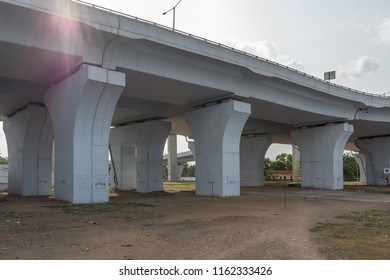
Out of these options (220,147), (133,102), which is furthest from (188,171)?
(220,147)

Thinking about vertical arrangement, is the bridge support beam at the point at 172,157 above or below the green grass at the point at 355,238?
above

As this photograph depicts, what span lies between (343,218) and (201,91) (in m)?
15.1

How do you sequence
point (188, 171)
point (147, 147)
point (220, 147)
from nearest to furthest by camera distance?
point (220, 147) → point (147, 147) → point (188, 171)

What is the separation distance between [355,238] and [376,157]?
2190 inches

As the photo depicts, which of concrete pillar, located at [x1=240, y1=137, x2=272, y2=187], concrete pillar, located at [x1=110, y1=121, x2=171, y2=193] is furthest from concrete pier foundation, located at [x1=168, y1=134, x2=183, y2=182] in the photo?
concrete pillar, located at [x1=110, y1=121, x2=171, y2=193]

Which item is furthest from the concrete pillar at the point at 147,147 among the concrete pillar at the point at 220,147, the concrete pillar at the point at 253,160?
the concrete pillar at the point at 253,160

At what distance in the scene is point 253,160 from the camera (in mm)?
56625

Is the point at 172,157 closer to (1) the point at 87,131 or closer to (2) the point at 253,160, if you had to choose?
(2) the point at 253,160

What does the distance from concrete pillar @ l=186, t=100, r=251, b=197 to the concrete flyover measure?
0.28ft

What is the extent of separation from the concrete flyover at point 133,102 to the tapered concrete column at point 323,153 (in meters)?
0.13

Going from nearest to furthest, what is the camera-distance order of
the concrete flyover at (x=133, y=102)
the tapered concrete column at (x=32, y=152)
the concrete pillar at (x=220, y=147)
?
the concrete flyover at (x=133, y=102) < the concrete pillar at (x=220, y=147) < the tapered concrete column at (x=32, y=152)

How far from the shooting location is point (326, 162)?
150 ft

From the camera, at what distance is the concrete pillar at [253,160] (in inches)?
2207

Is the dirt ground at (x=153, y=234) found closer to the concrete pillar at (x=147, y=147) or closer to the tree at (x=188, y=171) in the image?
the concrete pillar at (x=147, y=147)
